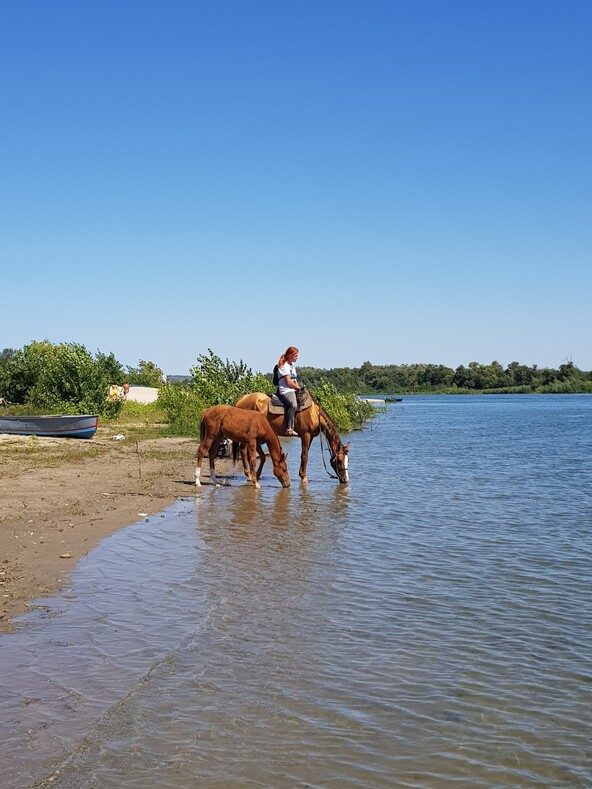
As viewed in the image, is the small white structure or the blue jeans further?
the small white structure

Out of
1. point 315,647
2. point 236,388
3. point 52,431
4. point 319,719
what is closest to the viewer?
point 319,719

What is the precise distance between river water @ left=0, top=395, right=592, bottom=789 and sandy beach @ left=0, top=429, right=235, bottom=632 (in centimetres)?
47

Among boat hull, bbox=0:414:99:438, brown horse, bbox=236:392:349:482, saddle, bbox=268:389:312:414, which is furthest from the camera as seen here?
boat hull, bbox=0:414:99:438

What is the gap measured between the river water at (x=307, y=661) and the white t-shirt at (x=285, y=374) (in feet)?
16.1

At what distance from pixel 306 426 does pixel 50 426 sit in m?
12.5

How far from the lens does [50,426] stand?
89.6ft

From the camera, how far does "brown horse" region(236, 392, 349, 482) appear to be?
60.4ft

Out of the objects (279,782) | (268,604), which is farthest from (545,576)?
(279,782)

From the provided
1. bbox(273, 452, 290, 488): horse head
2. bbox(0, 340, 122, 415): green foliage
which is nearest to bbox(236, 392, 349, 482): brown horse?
bbox(273, 452, 290, 488): horse head

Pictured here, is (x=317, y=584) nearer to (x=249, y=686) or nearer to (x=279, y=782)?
(x=249, y=686)

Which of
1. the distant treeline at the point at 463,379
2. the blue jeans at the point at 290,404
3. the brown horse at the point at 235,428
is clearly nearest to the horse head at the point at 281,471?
the brown horse at the point at 235,428

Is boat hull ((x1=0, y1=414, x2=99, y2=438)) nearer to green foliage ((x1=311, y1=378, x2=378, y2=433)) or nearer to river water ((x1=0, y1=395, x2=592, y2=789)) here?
green foliage ((x1=311, y1=378, x2=378, y2=433))

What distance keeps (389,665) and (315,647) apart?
76 centimetres

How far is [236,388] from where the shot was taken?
1324 inches
